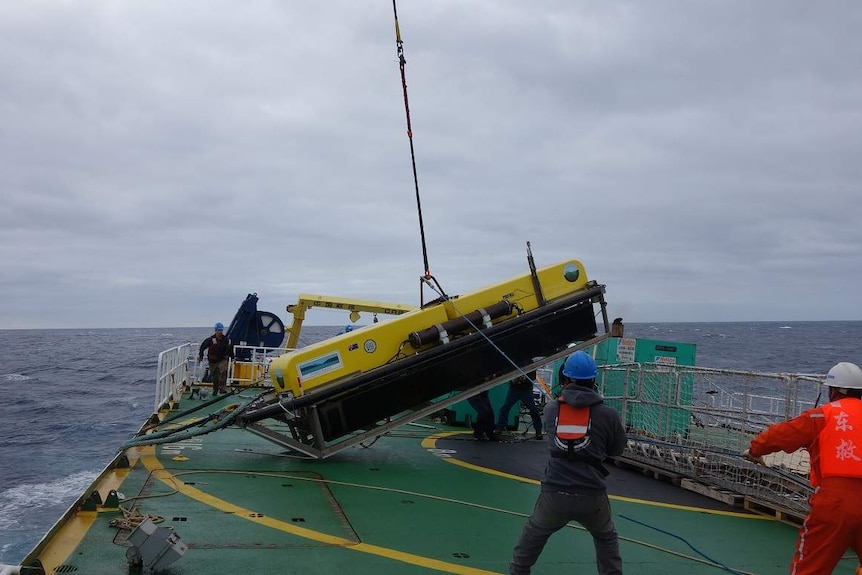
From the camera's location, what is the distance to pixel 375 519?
6.63 m

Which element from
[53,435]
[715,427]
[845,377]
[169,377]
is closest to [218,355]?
[169,377]

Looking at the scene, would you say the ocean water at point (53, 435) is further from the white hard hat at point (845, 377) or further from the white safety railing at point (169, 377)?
the white hard hat at point (845, 377)

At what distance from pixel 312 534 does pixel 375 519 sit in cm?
83

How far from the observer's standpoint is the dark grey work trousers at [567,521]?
164 inches

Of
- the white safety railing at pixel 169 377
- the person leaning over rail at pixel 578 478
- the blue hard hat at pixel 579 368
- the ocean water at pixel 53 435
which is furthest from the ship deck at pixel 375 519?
the ocean water at pixel 53 435

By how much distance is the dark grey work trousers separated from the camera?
4.16m

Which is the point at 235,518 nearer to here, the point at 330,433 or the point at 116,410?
the point at 330,433

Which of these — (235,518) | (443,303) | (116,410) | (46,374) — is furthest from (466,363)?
(46,374)

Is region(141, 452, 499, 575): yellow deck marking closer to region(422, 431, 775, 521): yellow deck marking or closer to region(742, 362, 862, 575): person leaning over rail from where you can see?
region(742, 362, 862, 575): person leaning over rail

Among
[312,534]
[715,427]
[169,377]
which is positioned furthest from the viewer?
[169,377]

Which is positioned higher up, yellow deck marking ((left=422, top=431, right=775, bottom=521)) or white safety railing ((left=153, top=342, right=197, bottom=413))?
white safety railing ((left=153, top=342, right=197, bottom=413))

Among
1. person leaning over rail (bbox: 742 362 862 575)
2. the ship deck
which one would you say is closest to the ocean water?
the ship deck

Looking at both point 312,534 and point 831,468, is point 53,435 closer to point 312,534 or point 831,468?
point 312,534

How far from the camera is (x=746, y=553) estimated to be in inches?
246
